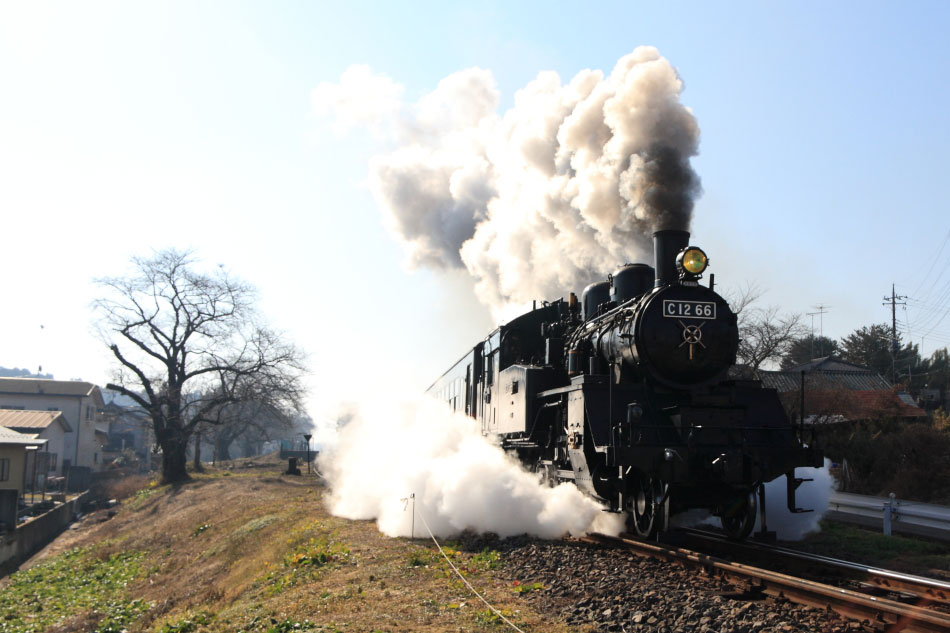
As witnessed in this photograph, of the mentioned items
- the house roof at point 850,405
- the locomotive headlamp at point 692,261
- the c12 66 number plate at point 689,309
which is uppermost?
the locomotive headlamp at point 692,261

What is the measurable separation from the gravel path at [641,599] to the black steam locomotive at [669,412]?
0.98 metres

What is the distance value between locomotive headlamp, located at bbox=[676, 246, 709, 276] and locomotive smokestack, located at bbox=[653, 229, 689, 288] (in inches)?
14.4

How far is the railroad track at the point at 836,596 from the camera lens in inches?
216

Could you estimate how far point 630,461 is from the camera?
29.1ft

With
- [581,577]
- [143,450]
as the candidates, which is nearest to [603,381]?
[581,577]

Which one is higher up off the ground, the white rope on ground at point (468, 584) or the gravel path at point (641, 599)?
the gravel path at point (641, 599)

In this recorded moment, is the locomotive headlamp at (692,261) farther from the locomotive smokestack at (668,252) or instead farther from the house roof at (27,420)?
the house roof at (27,420)

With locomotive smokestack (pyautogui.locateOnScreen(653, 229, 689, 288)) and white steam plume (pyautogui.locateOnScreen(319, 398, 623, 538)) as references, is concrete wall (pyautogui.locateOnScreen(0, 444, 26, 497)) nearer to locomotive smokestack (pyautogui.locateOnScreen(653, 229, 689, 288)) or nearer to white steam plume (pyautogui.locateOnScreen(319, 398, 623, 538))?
white steam plume (pyautogui.locateOnScreen(319, 398, 623, 538))

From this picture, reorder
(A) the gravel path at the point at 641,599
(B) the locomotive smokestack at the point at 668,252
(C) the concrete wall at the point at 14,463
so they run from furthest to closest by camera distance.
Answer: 1. (C) the concrete wall at the point at 14,463
2. (B) the locomotive smokestack at the point at 668,252
3. (A) the gravel path at the point at 641,599

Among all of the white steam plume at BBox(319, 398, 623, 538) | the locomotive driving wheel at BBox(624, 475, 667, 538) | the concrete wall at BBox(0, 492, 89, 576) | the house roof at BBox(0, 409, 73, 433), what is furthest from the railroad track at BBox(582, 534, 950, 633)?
the house roof at BBox(0, 409, 73, 433)

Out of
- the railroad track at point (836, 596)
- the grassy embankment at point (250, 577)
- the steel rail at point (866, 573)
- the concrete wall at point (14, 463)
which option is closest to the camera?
the railroad track at point (836, 596)

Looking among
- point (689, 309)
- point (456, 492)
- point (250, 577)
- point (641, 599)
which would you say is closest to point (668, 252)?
point (689, 309)

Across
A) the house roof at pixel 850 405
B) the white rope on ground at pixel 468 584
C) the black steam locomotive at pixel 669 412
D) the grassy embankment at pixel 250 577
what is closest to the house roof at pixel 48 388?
the grassy embankment at pixel 250 577

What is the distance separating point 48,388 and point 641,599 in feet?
222
